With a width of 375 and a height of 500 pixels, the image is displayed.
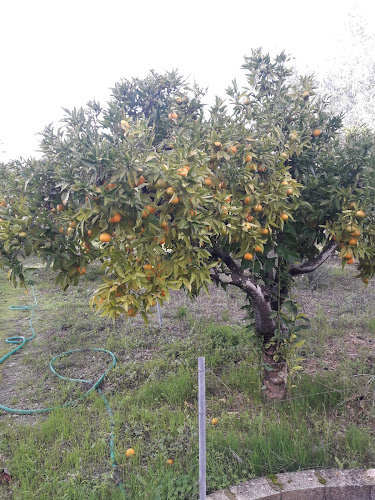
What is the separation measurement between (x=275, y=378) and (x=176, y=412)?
80 cm

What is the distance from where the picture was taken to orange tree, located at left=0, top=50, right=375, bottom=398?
170 centimetres

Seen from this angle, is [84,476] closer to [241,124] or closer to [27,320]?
[241,124]

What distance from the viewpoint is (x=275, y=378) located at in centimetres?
294

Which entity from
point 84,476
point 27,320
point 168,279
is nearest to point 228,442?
point 84,476

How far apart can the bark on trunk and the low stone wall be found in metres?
0.85

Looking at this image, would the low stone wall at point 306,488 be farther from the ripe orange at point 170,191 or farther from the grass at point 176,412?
the ripe orange at point 170,191

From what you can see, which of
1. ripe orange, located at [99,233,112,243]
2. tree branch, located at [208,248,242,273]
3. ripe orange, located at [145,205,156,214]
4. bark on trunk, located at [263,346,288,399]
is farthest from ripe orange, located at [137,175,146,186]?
bark on trunk, located at [263,346,288,399]

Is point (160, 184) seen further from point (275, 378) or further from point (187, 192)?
point (275, 378)

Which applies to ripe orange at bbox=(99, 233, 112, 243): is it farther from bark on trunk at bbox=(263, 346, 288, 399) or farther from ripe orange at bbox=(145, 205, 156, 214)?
bark on trunk at bbox=(263, 346, 288, 399)

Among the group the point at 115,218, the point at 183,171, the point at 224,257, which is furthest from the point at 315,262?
the point at 115,218

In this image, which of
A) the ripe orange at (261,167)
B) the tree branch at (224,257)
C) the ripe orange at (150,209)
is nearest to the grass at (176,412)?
the tree branch at (224,257)

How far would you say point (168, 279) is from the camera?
1900 mm

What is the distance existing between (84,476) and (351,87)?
13686 mm

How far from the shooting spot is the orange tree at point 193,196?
1698 millimetres
